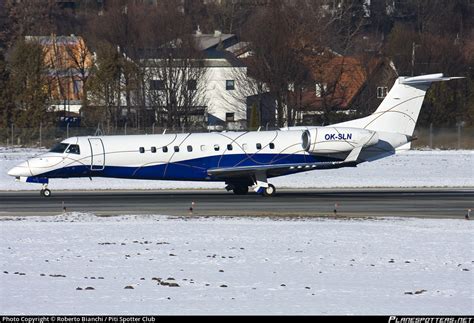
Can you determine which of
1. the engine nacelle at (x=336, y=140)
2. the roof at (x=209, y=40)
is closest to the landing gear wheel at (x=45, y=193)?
the engine nacelle at (x=336, y=140)

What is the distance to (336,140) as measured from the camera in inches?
1387

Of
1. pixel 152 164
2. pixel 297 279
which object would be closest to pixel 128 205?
pixel 152 164

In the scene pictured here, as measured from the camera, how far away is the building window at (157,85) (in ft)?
229

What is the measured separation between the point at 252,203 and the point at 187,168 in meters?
3.64

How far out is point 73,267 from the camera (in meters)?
19.9

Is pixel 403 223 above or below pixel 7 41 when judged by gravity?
below

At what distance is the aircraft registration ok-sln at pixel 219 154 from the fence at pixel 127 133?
19.5 metres

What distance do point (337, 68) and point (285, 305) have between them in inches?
2213

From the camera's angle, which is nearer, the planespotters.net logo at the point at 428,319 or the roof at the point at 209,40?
the planespotters.net logo at the point at 428,319

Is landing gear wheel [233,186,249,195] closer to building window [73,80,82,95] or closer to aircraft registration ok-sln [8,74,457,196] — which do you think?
aircraft registration ok-sln [8,74,457,196]

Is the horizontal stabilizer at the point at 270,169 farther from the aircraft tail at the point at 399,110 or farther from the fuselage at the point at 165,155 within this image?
the aircraft tail at the point at 399,110

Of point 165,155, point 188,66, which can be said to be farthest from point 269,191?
point 188,66

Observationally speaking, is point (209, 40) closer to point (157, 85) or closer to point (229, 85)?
point (229, 85)

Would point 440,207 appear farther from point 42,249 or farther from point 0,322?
point 0,322
